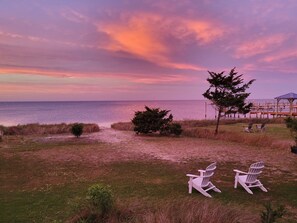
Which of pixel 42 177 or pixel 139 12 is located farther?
pixel 139 12

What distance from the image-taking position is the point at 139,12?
17188mm

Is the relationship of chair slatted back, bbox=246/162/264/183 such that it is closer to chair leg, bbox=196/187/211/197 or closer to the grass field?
the grass field

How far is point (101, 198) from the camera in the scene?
5.56m

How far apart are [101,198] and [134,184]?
350cm

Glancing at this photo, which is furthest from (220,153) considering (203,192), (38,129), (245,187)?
(38,129)

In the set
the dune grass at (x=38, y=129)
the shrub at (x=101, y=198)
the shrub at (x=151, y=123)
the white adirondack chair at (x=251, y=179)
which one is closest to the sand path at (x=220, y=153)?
the white adirondack chair at (x=251, y=179)

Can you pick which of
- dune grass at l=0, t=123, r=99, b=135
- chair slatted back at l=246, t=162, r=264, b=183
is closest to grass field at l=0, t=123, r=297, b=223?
chair slatted back at l=246, t=162, r=264, b=183

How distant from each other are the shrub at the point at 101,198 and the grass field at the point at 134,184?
262mm

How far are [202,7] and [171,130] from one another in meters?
10.3

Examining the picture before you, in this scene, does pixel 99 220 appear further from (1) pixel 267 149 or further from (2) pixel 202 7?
(2) pixel 202 7

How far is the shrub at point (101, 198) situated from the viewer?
18.2 feet

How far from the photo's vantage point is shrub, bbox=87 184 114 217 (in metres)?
5.56

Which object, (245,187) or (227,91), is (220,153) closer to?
(245,187)

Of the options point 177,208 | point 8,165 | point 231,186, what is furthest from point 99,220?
point 8,165
